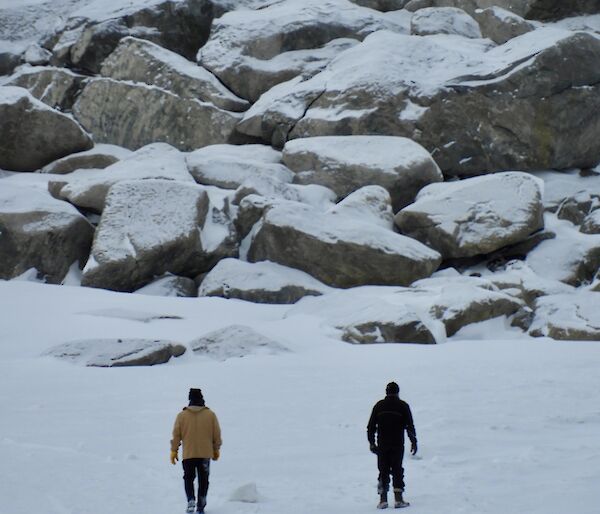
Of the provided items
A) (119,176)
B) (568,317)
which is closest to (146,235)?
(119,176)

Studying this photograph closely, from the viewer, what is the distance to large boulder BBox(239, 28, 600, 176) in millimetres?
27297

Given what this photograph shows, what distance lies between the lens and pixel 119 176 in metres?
24.2

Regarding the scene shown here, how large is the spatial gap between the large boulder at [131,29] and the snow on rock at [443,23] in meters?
8.58

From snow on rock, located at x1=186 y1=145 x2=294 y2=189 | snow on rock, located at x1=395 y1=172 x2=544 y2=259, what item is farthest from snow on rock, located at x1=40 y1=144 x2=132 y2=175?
snow on rock, located at x1=395 y1=172 x2=544 y2=259

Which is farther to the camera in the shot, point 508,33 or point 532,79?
point 508,33

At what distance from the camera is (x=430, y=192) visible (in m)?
Result: 24.7

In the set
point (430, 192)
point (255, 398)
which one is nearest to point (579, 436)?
point (255, 398)

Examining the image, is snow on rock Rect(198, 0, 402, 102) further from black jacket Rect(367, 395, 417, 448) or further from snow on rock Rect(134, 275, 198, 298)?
black jacket Rect(367, 395, 417, 448)

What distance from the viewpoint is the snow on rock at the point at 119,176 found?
23.7 meters

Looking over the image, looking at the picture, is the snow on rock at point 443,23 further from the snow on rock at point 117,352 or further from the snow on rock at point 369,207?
the snow on rock at point 117,352

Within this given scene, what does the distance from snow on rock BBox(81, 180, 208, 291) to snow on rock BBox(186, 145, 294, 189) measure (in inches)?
107

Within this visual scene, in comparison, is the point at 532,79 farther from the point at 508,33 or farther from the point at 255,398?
the point at 255,398

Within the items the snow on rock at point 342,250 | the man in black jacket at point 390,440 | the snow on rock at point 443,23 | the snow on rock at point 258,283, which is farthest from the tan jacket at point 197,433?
the snow on rock at point 443,23

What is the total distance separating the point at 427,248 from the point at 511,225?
8.50 feet
